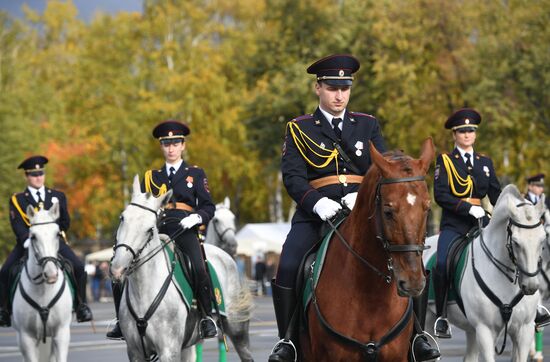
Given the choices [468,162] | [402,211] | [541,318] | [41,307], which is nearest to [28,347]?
[41,307]

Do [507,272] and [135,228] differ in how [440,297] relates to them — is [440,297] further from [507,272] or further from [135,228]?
[135,228]

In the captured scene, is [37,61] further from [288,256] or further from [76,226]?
[288,256]

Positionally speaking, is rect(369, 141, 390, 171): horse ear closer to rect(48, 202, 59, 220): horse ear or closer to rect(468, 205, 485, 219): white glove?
rect(468, 205, 485, 219): white glove

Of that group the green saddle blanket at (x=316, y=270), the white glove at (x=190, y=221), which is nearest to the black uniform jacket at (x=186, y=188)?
the white glove at (x=190, y=221)

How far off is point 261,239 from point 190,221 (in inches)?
Answer: 1745

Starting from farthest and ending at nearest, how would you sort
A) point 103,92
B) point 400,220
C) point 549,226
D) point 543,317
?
point 103,92, point 549,226, point 543,317, point 400,220

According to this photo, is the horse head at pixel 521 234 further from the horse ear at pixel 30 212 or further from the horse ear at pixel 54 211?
the horse ear at pixel 30 212

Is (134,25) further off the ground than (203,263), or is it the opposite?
(134,25)

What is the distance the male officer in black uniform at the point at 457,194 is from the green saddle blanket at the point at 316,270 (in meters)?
6.17

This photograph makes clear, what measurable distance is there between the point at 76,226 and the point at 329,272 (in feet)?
242

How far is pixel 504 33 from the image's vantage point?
151 ft

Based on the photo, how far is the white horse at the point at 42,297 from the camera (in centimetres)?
1659

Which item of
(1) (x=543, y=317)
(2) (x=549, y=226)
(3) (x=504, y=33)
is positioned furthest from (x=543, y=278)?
(3) (x=504, y=33)

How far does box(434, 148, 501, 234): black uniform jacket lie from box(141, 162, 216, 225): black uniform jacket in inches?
110
